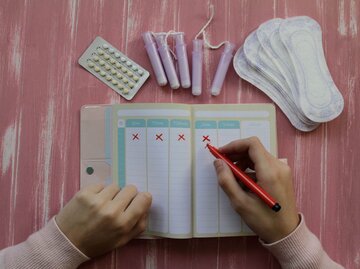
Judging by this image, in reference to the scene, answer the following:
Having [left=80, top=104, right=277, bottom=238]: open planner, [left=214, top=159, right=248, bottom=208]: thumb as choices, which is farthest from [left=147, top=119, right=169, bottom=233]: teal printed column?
[left=214, top=159, right=248, bottom=208]: thumb

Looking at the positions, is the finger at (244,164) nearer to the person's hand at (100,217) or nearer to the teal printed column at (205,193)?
the teal printed column at (205,193)

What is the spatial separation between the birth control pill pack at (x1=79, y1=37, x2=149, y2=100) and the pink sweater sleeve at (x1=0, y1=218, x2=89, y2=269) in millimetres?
269

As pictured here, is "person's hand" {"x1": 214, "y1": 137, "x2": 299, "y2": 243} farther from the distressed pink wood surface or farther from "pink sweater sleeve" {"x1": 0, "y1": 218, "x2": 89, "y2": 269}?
"pink sweater sleeve" {"x1": 0, "y1": 218, "x2": 89, "y2": 269}

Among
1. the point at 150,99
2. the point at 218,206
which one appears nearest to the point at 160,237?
the point at 218,206

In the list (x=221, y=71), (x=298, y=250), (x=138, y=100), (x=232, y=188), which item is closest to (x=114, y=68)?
(x=138, y=100)

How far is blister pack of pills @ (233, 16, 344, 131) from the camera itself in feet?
2.42

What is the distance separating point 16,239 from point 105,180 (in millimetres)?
192

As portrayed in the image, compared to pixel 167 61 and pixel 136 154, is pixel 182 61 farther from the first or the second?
pixel 136 154

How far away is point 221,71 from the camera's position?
756mm

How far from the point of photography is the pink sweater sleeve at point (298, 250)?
662 mm

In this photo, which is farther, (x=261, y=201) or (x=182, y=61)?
(x=182, y=61)

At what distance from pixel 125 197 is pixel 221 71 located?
0.94 feet

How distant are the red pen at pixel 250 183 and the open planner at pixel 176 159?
39 mm

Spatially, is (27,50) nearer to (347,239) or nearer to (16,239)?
(16,239)
